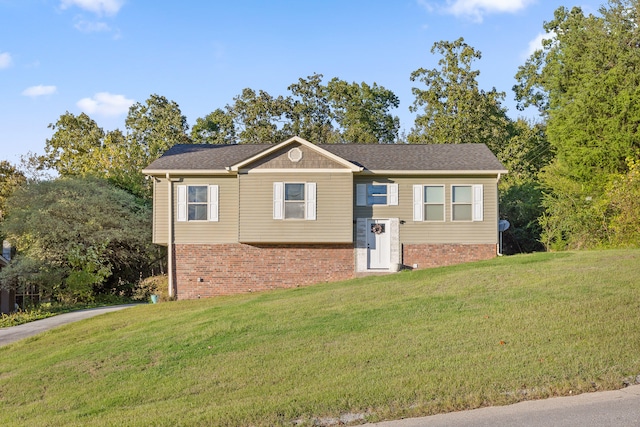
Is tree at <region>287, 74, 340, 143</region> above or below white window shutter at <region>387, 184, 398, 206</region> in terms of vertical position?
above

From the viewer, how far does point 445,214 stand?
69.8 feet

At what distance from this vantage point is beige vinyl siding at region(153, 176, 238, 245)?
21203mm

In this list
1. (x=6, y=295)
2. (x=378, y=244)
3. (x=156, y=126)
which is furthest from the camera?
(x=156, y=126)

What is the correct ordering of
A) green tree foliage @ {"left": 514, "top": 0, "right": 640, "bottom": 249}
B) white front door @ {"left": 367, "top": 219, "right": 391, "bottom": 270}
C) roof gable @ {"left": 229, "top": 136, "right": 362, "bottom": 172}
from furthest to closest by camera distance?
green tree foliage @ {"left": 514, "top": 0, "right": 640, "bottom": 249} < white front door @ {"left": 367, "top": 219, "right": 391, "bottom": 270} < roof gable @ {"left": 229, "top": 136, "right": 362, "bottom": 172}

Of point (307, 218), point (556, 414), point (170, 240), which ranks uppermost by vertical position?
point (307, 218)

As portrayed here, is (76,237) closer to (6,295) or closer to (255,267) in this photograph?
(6,295)

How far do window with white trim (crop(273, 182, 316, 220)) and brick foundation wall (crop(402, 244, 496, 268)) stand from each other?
326 cm

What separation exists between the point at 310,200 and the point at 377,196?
223cm

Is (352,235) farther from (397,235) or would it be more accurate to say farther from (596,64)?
(596,64)

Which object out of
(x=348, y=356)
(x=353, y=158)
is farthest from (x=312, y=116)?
(x=348, y=356)

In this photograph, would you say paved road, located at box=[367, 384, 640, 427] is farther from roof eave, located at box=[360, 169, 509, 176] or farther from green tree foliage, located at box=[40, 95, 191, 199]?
green tree foliage, located at box=[40, 95, 191, 199]

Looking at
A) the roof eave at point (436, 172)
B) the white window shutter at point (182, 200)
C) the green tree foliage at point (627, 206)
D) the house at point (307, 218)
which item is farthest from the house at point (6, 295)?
the green tree foliage at point (627, 206)

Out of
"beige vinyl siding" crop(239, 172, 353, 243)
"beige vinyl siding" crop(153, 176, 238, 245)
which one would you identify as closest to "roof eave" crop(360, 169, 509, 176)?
"beige vinyl siding" crop(239, 172, 353, 243)

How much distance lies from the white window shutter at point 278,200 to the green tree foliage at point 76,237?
285 inches
